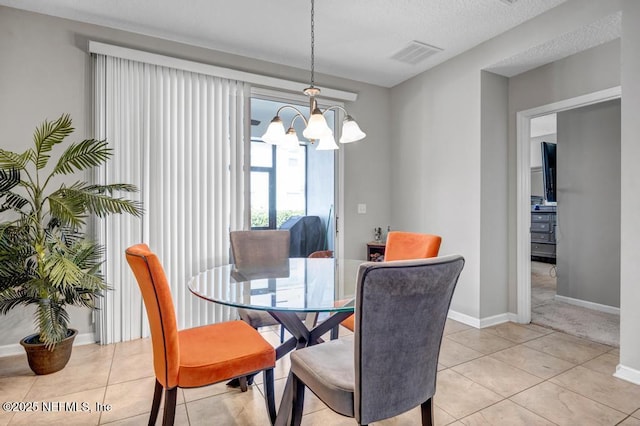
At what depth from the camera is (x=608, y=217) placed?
371 centimetres

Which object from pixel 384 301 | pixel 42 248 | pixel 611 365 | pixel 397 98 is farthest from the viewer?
pixel 397 98

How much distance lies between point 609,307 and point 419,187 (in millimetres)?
2358

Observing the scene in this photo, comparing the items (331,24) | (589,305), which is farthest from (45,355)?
(589,305)

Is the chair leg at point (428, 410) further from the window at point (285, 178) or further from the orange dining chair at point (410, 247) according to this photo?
the window at point (285, 178)

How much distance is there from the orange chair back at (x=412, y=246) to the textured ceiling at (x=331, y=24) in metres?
1.75

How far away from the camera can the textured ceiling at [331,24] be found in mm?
2582

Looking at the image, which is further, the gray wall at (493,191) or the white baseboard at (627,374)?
the gray wall at (493,191)

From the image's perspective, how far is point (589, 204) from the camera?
12.7 ft

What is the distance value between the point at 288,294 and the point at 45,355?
6.04 feet

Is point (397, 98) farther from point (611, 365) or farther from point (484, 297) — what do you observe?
point (611, 365)

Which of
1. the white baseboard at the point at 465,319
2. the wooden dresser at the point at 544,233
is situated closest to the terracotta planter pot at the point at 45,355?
the white baseboard at the point at 465,319

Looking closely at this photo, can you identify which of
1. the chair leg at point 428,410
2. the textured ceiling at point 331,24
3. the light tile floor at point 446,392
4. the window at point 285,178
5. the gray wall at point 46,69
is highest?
the textured ceiling at point 331,24

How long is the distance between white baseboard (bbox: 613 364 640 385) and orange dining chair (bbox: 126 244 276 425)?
2.31m

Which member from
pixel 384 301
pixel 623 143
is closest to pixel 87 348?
pixel 384 301
